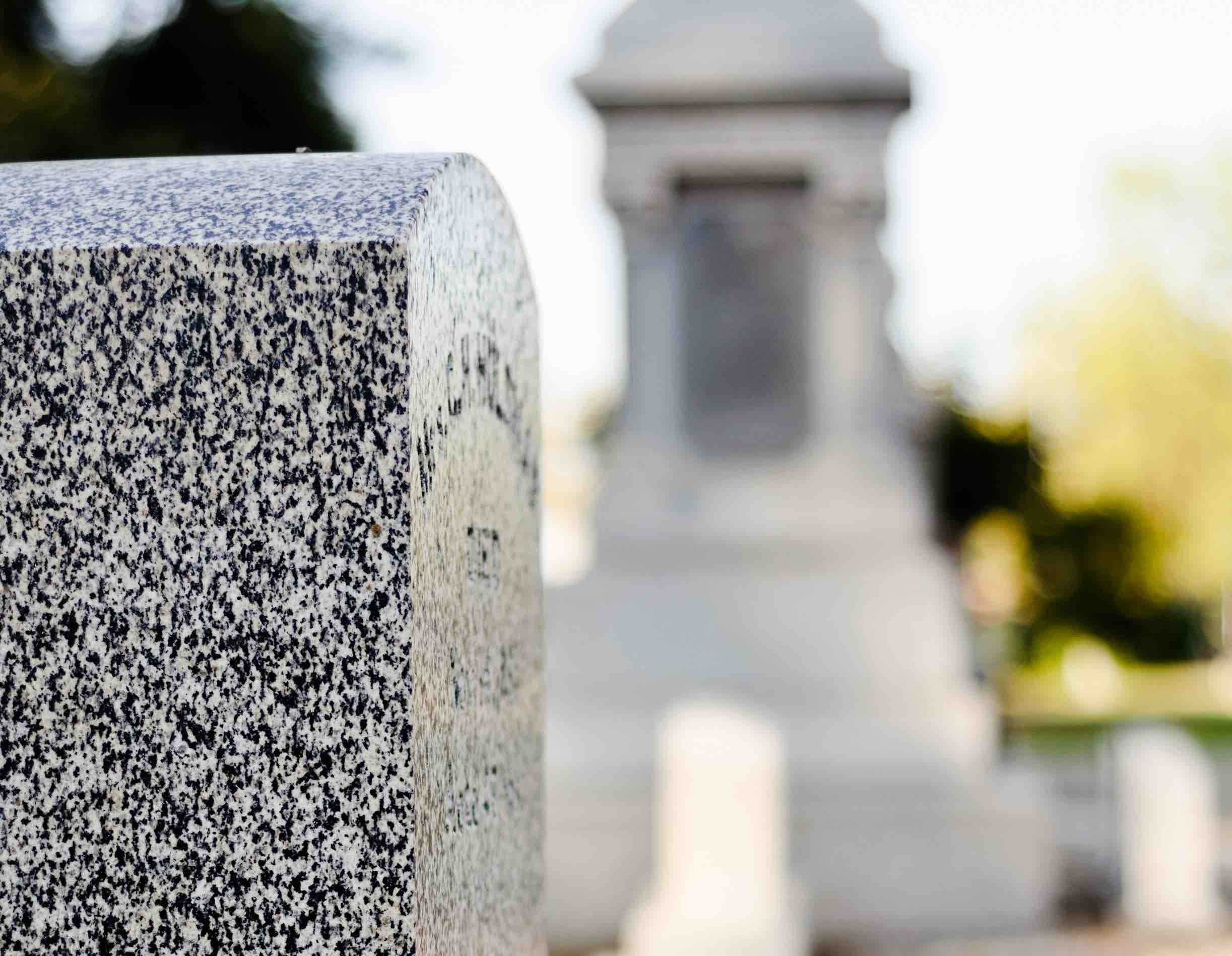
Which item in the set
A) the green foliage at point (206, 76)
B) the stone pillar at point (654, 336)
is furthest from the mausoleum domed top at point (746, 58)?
the green foliage at point (206, 76)

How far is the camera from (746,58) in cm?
1003

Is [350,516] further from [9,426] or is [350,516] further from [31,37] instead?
[31,37]

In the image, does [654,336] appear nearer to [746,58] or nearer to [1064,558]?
[746,58]

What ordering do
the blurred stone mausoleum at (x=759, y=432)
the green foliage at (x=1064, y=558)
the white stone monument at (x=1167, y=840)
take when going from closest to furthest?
the white stone monument at (x=1167, y=840) → the blurred stone mausoleum at (x=759, y=432) → the green foliage at (x=1064, y=558)

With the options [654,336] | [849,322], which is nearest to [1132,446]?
[849,322]

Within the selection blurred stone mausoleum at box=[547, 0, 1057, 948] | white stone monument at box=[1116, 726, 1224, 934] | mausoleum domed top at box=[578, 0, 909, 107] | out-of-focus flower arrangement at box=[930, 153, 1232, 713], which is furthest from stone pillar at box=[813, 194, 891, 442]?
Result: out-of-focus flower arrangement at box=[930, 153, 1232, 713]

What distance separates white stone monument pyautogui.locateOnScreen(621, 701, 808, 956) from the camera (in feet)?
22.1

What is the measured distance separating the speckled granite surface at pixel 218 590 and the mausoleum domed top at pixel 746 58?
893cm

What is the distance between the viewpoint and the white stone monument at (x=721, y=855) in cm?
673

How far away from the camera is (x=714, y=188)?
1052cm

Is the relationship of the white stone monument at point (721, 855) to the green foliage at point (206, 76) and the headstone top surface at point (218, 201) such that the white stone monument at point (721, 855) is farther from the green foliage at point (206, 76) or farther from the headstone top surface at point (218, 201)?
the green foliage at point (206, 76)

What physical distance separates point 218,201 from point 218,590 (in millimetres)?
441

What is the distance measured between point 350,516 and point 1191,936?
8608mm

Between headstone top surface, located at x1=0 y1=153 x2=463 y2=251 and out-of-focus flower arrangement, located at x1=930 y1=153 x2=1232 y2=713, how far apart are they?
85.8 feet
